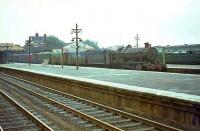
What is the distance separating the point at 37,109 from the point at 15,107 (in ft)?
4.37

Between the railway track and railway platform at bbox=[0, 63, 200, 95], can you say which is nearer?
the railway track

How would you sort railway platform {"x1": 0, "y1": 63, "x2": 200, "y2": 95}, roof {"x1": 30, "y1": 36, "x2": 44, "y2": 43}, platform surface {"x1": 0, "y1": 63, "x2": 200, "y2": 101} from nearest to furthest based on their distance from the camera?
1. platform surface {"x1": 0, "y1": 63, "x2": 200, "y2": 101}
2. railway platform {"x1": 0, "y1": 63, "x2": 200, "y2": 95}
3. roof {"x1": 30, "y1": 36, "x2": 44, "y2": 43}

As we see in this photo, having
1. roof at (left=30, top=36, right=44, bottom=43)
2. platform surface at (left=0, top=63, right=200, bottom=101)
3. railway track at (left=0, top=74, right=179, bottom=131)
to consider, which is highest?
roof at (left=30, top=36, right=44, bottom=43)

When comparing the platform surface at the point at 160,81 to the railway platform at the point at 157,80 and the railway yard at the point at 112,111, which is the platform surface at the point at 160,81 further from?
the railway yard at the point at 112,111

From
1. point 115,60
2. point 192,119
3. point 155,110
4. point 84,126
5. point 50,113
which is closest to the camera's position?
point 192,119

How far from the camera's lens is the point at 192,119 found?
9586 millimetres

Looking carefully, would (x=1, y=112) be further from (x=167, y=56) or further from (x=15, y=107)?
(x=167, y=56)

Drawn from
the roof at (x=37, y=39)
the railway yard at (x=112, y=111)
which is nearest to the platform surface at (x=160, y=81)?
the railway yard at (x=112, y=111)

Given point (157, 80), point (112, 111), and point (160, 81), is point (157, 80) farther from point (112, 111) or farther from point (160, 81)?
point (112, 111)

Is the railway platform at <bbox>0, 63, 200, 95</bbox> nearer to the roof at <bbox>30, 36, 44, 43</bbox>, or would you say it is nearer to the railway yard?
the railway yard

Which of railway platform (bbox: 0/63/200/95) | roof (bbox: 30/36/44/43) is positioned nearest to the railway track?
railway platform (bbox: 0/63/200/95)

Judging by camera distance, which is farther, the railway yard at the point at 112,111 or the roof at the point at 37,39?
the roof at the point at 37,39

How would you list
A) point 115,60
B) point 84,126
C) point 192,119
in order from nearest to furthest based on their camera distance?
point 192,119, point 84,126, point 115,60

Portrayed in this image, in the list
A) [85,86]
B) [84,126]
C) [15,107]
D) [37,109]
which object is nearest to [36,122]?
[84,126]
